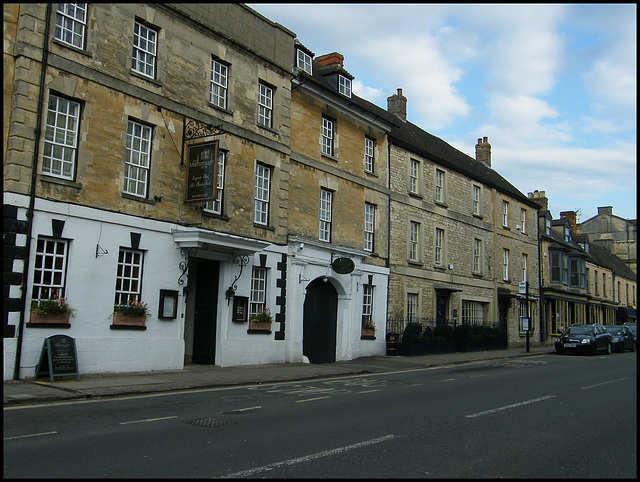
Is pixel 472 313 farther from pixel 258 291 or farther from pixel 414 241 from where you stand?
pixel 258 291

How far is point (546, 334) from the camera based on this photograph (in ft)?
128

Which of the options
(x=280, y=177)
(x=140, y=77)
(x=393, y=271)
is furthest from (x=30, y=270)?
(x=393, y=271)

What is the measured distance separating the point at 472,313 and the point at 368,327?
391 inches

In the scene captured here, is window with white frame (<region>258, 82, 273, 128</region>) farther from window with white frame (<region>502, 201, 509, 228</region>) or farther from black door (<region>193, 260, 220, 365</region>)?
window with white frame (<region>502, 201, 509, 228</region>)

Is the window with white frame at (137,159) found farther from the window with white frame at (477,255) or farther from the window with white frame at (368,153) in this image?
the window with white frame at (477,255)

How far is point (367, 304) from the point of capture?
23.8m

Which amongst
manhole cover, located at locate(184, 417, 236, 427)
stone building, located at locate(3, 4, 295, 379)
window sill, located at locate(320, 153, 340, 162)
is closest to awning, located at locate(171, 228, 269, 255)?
stone building, located at locate(3, 4, 295, 379)

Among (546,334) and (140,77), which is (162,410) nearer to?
(140,77)

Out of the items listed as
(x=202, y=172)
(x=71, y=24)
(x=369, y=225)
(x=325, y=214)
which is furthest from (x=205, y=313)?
(x=369, y=225)

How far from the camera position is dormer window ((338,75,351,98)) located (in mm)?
24356

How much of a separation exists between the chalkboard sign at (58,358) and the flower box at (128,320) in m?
1.46

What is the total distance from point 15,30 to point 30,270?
5.34 meters

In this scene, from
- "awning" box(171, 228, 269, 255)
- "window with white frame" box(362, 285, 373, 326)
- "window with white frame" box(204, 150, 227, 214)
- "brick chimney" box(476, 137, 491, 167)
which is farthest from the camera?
"brick chimney" box(476, 137, 491, 167)

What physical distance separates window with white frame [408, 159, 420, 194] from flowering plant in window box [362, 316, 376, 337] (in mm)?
6604
